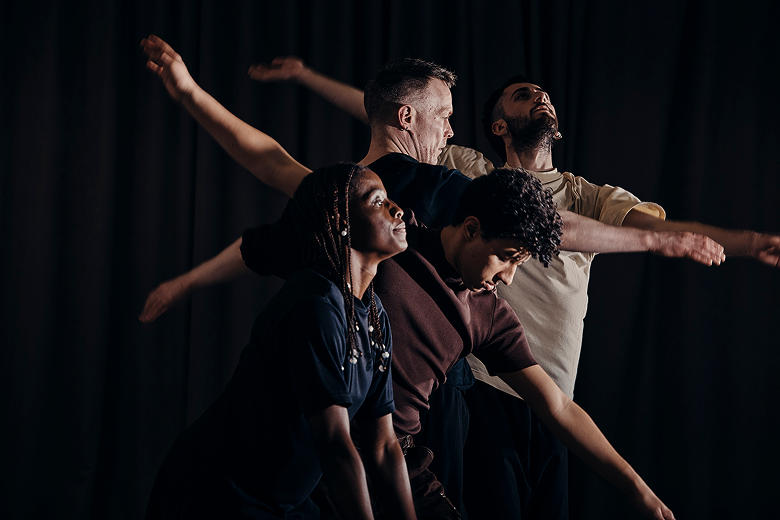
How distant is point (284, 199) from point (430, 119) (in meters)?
1.05

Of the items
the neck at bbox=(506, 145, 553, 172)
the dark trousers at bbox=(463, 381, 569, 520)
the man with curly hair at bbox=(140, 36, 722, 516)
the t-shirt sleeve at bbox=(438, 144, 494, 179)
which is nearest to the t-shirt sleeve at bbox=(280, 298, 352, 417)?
the man with curly hair at bbox=(140, 36, 722, 516)

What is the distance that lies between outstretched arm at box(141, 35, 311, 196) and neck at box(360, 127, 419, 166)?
0.32m

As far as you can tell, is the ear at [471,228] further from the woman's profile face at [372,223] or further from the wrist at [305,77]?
the wrist at [305,77]

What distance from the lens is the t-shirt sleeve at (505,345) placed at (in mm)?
1270

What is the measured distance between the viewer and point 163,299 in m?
1.39

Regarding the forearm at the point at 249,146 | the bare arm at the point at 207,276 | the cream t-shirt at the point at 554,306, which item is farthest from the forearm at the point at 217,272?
the cream t-shirt at the point at 554,306

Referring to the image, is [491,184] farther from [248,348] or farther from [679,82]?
[679,82]

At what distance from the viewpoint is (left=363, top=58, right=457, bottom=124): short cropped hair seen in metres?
1.52

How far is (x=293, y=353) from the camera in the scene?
0.83m

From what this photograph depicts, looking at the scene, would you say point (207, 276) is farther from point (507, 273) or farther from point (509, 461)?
point (509, 461)

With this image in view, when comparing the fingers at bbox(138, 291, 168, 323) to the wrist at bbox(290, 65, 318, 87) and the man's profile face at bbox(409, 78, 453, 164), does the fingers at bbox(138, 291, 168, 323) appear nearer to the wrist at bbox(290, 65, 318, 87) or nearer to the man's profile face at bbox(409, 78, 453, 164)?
the man's profile face at bbox(409, 78, 453, 164)

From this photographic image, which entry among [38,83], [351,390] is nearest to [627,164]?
[351,390]

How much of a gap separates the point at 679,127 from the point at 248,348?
2.21m

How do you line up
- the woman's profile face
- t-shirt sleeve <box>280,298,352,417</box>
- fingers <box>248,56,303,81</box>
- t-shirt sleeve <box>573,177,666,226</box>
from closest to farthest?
t-shirt sleeve <box>280,298,352,417</box> < the woman's profile face < t-shirt sleeve <box>573,177,666,226</box> < fingers <box>248,56,303,81</box>
